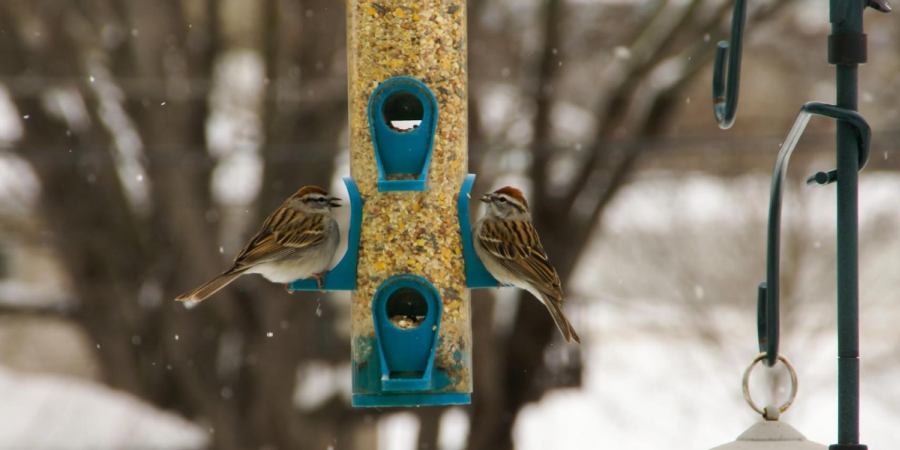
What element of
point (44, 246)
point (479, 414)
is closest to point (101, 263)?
point (44, 246)

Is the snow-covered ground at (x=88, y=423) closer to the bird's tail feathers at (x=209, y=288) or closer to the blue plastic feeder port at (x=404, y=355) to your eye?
the bird's tail feathers at (x=209, y=288)

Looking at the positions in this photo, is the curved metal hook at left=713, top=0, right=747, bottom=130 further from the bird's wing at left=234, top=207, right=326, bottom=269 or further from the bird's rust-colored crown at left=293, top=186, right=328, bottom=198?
the bird's rust-colored crown at left=293, top=186, right=328, bottom=198

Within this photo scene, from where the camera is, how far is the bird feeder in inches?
188

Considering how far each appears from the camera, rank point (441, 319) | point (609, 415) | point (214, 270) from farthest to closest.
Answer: point (609, 415), point (214, 270), point (441, 319)

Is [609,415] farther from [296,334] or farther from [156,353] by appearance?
[156,353]

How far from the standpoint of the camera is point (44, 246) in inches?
369

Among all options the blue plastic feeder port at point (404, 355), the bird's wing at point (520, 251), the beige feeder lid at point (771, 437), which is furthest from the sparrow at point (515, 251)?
the beige feeder lid at point (771, 437)

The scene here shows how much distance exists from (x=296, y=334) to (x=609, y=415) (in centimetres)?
307

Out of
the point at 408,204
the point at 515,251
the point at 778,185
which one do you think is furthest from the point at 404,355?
the point at 778,185

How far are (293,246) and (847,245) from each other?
127 inches

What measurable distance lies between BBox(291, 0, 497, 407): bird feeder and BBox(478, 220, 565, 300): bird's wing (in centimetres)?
22

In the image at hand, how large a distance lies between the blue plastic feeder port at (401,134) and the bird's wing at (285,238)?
0.86 metres

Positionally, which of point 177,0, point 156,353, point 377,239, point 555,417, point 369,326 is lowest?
point 555,417

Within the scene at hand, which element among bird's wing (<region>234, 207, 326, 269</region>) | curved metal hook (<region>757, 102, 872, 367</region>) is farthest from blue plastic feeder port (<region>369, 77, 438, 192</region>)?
curved metal hook (<region>757, 102, 872, 367</region>)
